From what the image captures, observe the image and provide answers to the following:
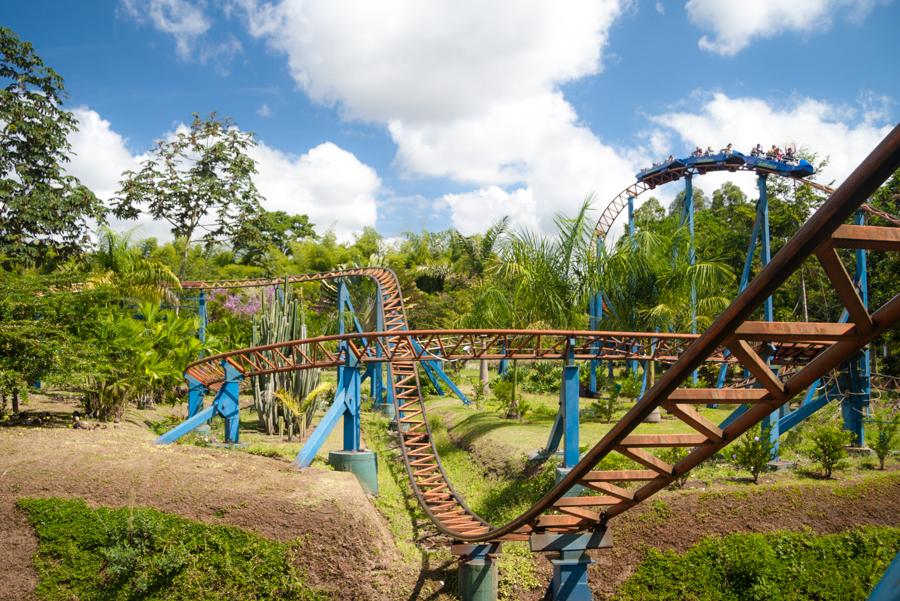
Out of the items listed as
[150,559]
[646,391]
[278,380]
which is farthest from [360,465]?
[646,391]

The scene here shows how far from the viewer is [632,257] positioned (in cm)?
1443

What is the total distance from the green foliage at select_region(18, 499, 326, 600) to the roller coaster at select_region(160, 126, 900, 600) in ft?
7.20

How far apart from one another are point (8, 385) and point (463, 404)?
11.7 m

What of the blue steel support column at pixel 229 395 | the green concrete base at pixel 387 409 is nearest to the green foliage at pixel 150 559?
the blue steel support column at pixel 229 395

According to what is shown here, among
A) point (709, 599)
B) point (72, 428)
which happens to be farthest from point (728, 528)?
point (72, 428)

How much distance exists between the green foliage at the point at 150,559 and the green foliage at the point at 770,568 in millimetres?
4222

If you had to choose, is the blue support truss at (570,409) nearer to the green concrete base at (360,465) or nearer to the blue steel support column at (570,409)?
the blue steel support column at (570,409)

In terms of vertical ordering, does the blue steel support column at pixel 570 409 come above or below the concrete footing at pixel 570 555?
above

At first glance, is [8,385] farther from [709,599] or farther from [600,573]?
[709,599]

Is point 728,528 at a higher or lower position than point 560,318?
lower

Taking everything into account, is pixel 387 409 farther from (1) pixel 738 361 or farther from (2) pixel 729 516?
(1) pixel 738 361

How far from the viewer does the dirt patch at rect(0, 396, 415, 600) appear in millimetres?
7699

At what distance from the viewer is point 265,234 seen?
1120 inches

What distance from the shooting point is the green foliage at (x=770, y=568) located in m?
7.86
